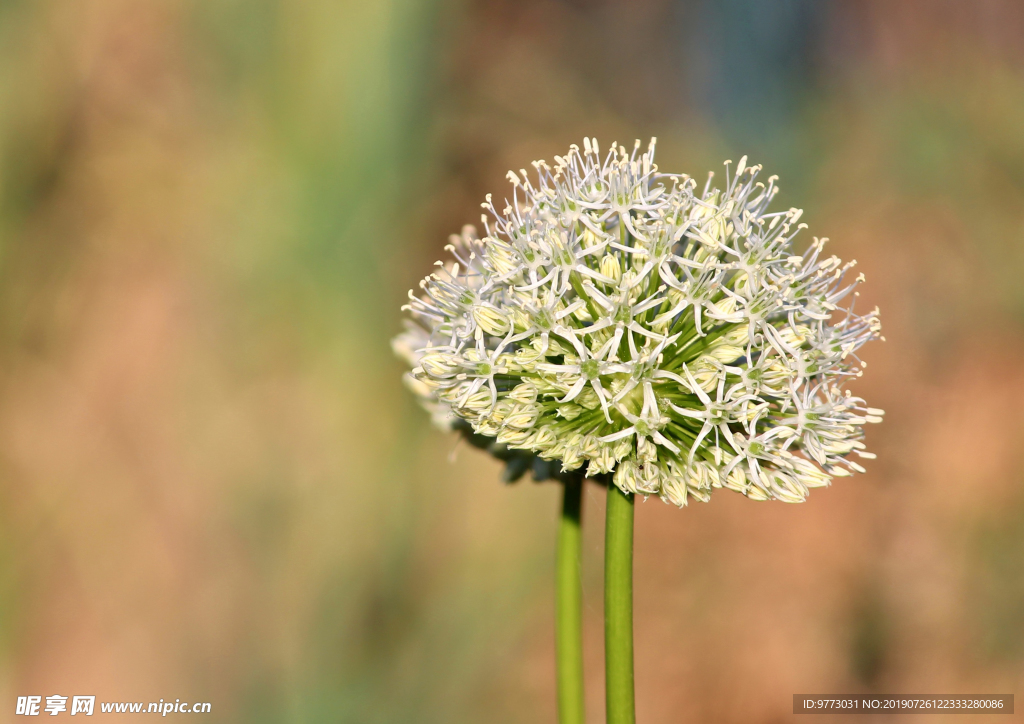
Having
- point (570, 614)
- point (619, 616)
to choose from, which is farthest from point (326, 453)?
point (619, 616)

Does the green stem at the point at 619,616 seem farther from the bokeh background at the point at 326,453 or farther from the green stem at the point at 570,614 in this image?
the bokeh background at the point at 326,453

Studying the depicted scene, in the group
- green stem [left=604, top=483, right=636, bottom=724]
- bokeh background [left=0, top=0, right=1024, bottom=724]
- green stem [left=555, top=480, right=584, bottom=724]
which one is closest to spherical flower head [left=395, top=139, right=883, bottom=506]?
green stem [left=604, top=483, right=636, bottom=724]

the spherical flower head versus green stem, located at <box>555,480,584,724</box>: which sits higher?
the spherical flower head

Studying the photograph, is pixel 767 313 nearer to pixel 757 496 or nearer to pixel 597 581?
pixel 757 496

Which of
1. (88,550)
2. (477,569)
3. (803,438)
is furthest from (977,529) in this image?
(88,550)

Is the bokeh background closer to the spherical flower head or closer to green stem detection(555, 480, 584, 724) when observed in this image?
Answer: green stem detection(555, 480, 584, 724)

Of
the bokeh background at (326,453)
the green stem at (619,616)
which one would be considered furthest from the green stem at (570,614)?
the bokeh background at (326,453)
